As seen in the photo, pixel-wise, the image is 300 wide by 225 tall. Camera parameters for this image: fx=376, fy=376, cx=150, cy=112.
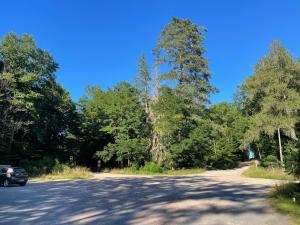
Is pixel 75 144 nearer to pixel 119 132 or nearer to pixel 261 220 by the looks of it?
pixel 119 132

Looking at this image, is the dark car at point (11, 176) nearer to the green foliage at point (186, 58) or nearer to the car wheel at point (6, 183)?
the car wheel at point (6, 183)

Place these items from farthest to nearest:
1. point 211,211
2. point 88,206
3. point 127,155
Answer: point 127,155, point 88,206, point 211,211

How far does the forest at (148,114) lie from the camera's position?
4153 centimetres

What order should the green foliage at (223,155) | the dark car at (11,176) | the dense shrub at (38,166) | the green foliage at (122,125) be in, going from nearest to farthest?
1. the dark car at (11,176)
2. the dense shrub at (38,166)
3. the green foliage at (122,125)
4. the green foliage at (223,155)

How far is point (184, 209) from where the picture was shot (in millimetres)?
12047

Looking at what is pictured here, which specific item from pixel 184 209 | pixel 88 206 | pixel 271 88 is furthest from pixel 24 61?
pixel 184 209

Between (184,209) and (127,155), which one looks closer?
(184,209)

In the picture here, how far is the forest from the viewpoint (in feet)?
136

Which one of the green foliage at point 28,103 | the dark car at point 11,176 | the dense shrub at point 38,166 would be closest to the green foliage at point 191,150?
the dense shrub at point 38,166

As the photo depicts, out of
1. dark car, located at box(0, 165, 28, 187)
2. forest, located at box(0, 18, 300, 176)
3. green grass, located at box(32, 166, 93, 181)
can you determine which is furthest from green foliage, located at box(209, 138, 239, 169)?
dark car, located at box(0, 165, 28, 187)

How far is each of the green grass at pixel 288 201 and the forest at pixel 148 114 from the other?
26578 millimetres

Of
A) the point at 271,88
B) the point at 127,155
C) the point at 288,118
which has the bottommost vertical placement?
the point at 127,155

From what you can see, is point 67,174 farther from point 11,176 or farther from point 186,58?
point 186,58

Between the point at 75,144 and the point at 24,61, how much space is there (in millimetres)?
15370
